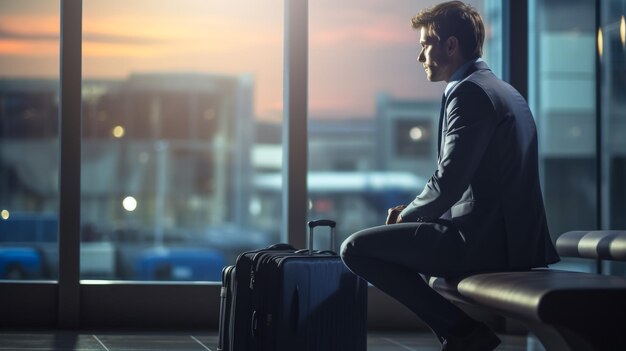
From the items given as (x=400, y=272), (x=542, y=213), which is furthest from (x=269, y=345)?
(x=542, y=213)

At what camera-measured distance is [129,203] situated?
4734 mm

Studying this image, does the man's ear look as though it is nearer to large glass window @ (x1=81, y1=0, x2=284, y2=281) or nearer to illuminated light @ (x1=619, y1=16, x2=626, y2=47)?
large glass window @ (x1=81, y1=0, x2=284, y2=281)

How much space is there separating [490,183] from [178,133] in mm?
2560

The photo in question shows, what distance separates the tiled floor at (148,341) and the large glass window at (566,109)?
0.79m

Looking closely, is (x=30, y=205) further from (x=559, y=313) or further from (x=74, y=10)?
(x=559, y=313)

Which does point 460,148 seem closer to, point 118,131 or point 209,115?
point 209,115

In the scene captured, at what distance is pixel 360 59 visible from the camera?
480cm

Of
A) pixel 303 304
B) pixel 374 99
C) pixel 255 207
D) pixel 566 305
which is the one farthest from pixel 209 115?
pixel 566 305

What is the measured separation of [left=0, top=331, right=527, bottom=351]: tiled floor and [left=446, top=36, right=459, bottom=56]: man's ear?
1556 mm

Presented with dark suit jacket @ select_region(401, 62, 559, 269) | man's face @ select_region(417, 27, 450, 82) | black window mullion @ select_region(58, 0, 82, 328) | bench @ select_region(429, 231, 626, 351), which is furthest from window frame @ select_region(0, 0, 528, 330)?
bench @ select_region(429, 231, 626, 351)

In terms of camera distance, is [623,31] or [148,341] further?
[623,31]

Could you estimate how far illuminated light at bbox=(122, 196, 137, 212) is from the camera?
4727 mm

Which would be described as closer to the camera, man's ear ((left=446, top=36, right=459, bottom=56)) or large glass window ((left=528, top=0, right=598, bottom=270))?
man's ear ((left=446, top=36, right=459, bottom=56))

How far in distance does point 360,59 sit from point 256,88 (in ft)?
1.84
